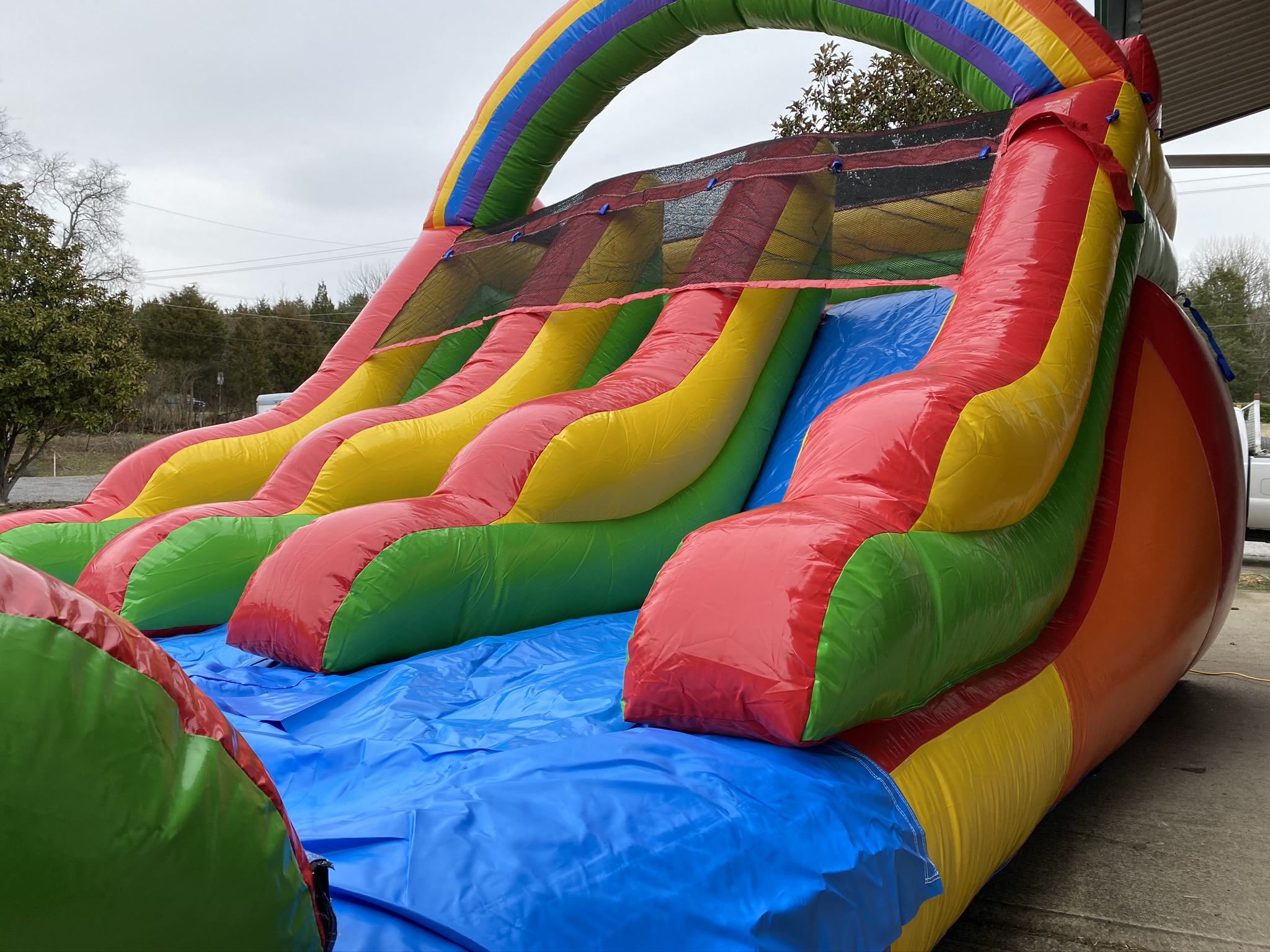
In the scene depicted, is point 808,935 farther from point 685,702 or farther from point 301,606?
point 301,606

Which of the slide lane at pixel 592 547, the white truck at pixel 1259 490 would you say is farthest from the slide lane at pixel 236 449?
the white truck at pixel 1259 490

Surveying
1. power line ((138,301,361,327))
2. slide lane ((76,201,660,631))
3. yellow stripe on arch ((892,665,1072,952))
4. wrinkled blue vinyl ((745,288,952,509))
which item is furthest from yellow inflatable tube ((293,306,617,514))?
power line ((138,301,361,327))

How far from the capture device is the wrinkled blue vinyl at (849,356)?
10.6 ft

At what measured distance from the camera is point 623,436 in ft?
9.05

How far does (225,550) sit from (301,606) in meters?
0.71

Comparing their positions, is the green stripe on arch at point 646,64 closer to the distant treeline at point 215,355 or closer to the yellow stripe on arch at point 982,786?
the yellow stripe on arch at point 982,786

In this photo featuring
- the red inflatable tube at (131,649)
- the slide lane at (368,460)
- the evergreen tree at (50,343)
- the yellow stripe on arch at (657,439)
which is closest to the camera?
the red inflatable tube at (131,649)

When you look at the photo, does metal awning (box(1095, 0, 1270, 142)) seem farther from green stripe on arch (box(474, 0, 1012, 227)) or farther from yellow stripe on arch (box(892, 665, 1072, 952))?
yellow stripe on arch (box(892, 665, 1072, 952))

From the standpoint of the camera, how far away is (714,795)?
1.21 metres

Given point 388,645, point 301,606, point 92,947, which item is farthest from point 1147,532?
point 92,947

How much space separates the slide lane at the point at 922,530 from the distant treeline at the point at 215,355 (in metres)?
17.7

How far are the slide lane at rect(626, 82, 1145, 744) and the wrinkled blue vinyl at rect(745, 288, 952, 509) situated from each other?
2.64 ft

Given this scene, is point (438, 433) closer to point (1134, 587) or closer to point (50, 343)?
point (1134, 587)

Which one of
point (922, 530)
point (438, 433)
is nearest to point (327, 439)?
point (438, 433)
